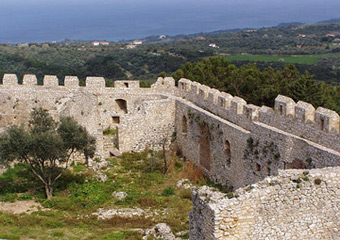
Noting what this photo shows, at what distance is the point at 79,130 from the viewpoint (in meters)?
15.0

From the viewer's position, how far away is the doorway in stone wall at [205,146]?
17.4 m

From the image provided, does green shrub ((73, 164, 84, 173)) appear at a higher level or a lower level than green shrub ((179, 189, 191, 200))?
higher

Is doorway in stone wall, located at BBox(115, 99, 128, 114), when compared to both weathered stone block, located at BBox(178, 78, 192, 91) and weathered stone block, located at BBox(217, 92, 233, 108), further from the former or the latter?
weathered stone block, located at BBox(217, 92, 233, 108)

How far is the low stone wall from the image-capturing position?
8648 millimetres

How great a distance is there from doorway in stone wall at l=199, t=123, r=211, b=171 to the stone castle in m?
0.04

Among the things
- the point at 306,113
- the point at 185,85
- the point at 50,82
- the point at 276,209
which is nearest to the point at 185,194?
the point at 306,113

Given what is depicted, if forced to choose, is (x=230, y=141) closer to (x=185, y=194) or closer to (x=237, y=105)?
(x=237, y=105)

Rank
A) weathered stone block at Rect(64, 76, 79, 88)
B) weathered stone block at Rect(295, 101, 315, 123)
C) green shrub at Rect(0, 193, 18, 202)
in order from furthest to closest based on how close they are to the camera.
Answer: weathered stone block at Rect(64, 76, 79, 88) < green shrub at Rect(0, 193, 18, 202) < weathered stone block at Rect(295, 101, 315, 123)

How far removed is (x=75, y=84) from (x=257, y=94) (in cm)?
830

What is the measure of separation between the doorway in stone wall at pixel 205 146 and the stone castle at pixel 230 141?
38 millimetres

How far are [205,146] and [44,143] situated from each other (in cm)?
632

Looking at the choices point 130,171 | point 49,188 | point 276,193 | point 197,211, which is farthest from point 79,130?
point 276,193

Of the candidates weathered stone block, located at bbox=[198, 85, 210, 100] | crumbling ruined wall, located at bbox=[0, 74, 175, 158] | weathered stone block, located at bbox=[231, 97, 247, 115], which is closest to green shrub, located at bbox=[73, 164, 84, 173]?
crumbling ruined wall, located at bbox=[0, 74, 175, 158]

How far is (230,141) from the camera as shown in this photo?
15688mm
